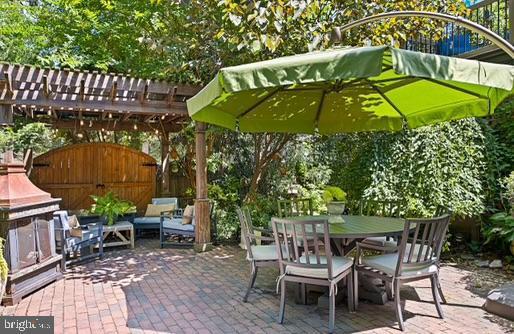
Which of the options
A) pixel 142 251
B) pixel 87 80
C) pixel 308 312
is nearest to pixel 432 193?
pixel 308 312

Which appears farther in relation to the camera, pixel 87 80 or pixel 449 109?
pixel 87 80

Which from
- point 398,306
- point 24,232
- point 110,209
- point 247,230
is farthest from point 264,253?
point 110,209

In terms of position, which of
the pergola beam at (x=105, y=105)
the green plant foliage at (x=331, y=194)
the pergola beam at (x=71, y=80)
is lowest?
the green plant foliage at (x=331, y=194)

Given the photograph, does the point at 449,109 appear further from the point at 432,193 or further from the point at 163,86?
the point at 163,86

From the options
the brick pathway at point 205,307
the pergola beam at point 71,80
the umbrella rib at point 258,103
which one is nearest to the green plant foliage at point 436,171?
the brick pathway at point 205,307

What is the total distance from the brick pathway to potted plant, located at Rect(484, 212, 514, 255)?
29.6 inches

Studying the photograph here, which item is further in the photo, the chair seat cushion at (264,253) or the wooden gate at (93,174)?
the wooden gate at (93,174)

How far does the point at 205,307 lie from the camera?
3709 mm

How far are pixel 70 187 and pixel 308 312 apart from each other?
6.62 m

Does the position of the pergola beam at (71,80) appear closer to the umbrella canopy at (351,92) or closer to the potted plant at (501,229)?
the umbrella canopy at (351,92)

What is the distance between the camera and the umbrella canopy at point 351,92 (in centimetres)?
242

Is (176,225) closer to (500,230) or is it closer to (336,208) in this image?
(336,208)

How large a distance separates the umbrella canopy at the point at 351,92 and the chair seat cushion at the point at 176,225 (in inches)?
104

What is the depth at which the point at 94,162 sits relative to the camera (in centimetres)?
846
